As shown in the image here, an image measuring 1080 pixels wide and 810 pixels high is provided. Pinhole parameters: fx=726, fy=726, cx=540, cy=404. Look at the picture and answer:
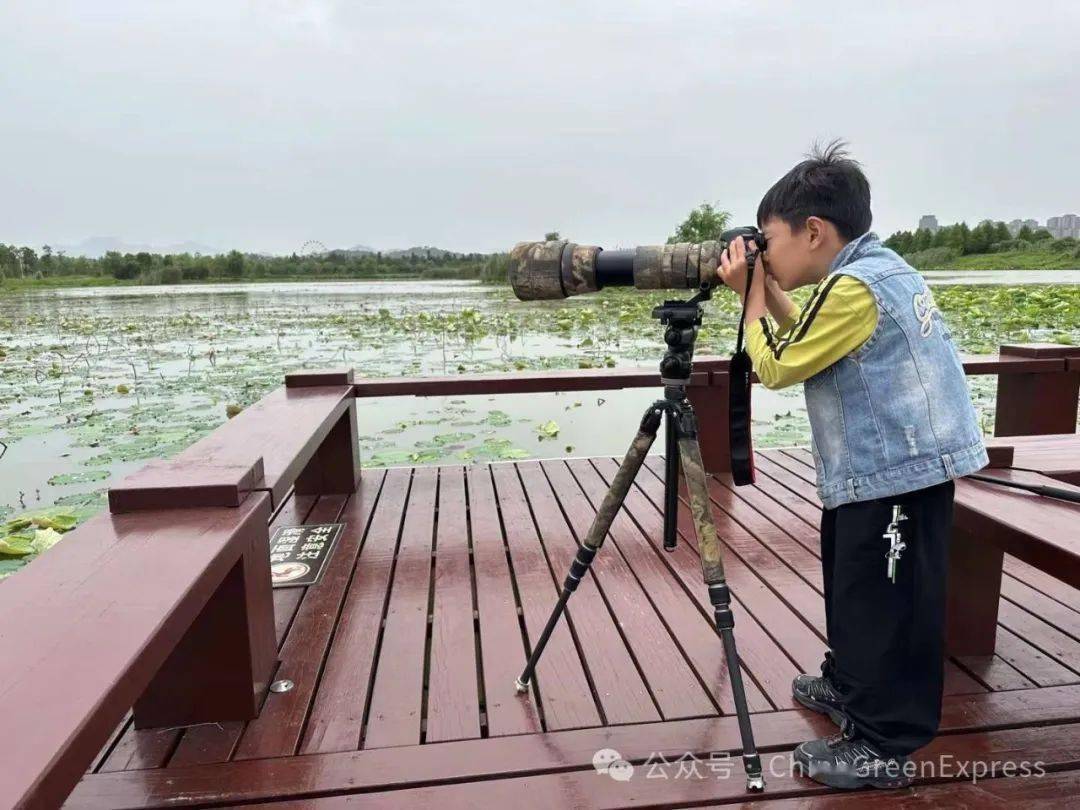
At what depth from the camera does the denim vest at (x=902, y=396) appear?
1.23 m

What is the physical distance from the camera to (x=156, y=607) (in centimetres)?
113

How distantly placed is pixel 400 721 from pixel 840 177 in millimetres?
1410

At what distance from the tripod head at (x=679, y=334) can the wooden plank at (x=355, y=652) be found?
0.99m

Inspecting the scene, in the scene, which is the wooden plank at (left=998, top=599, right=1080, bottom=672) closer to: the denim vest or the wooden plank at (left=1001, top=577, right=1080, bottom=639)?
the wooden plank at (left=1001, top=577, right=1080, bottom=639)

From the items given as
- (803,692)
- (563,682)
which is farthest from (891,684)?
(563,682)

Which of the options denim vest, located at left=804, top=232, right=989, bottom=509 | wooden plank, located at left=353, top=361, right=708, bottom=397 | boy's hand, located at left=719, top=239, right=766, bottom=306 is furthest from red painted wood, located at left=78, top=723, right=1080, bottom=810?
wooden plank, located at left=353, top=361, right=708, bottom=397

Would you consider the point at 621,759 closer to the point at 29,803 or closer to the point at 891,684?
the point at 891,684

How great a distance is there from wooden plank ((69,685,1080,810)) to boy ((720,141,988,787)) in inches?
6.3

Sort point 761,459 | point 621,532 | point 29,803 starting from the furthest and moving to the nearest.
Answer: point 761,459
point 621,532
point 29,803

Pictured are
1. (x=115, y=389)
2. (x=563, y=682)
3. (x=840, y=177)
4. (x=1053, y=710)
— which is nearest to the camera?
(x=840, y=177)

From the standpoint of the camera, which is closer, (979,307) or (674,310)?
(674,310)

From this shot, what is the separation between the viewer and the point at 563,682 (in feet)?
5.63

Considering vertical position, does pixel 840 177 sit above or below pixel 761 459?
above

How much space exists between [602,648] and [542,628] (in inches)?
7.6
